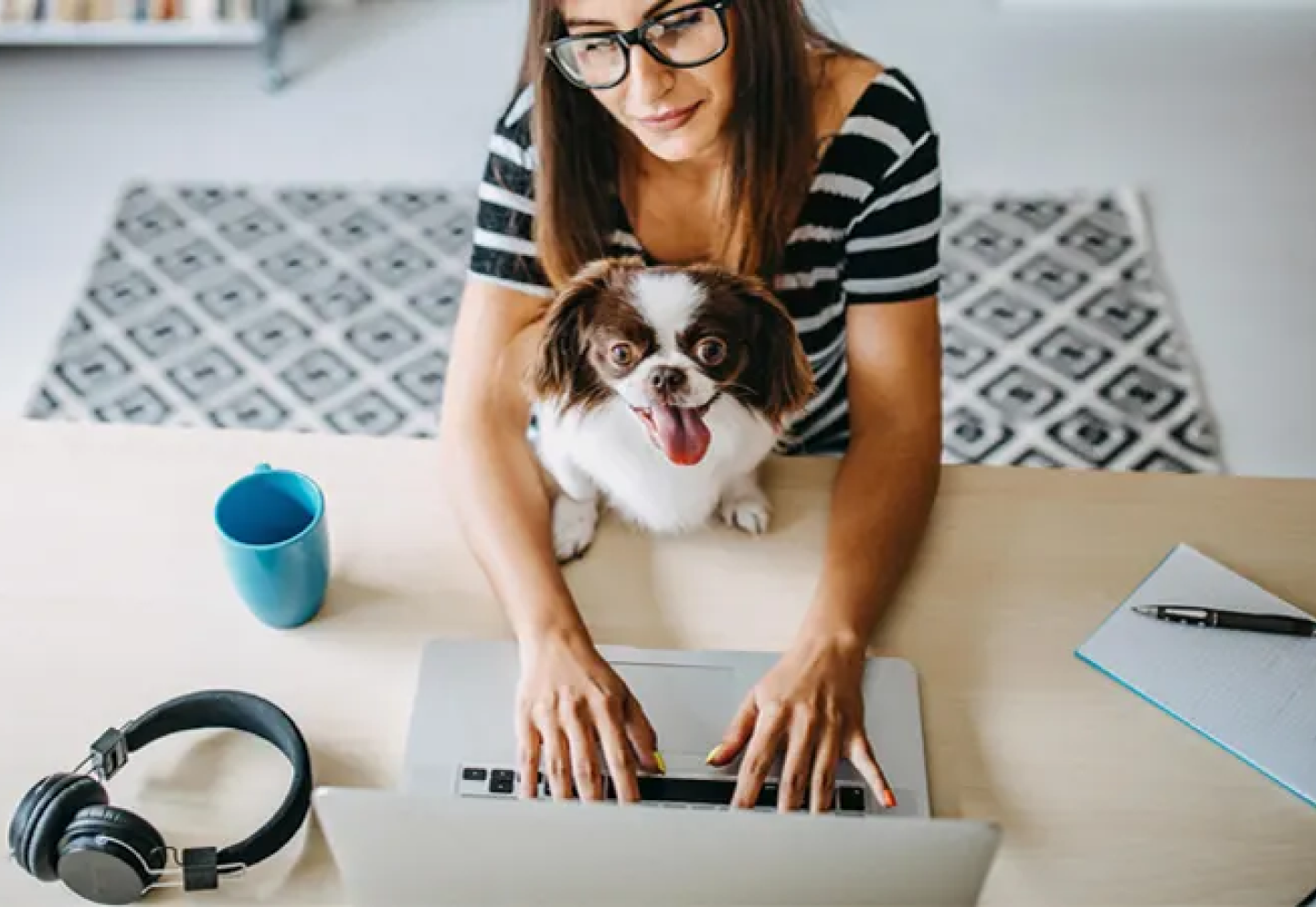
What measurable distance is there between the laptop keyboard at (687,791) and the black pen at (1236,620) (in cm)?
31

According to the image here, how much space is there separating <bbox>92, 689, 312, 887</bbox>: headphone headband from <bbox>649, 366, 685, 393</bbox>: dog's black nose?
1.22 ft

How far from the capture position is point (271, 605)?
41.3 inches

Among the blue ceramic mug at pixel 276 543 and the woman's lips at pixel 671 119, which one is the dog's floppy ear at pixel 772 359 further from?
the blue ceramic mug at pixel 276 543

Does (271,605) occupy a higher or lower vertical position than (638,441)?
lower

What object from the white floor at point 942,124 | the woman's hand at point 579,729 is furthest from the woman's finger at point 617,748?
the white floor at point 942,124

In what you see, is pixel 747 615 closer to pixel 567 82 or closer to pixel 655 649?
pixel 655 649

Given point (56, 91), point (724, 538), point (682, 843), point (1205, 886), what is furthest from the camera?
point (56, 91)

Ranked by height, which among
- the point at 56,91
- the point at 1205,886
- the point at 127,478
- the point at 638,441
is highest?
the point at 56,91

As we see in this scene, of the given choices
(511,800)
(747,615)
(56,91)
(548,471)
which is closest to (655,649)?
(747,615)

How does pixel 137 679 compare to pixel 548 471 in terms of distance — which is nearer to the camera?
pixel 137 679

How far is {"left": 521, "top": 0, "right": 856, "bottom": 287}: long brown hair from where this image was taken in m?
1.05

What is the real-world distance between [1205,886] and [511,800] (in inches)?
19.6

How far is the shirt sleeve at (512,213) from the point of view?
112 centimetres

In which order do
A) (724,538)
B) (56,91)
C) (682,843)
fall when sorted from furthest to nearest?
(56,91), (724,538), (682,843)
